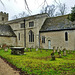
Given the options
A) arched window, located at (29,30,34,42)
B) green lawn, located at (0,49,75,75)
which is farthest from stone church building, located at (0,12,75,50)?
green lawn, located at (0,49,75,75)

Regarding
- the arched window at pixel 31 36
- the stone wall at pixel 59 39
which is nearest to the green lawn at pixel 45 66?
the stone wall at pixel 59 39

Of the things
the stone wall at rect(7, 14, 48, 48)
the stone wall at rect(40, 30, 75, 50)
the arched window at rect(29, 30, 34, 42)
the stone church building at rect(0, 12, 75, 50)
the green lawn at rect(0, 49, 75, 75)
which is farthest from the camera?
the arched window at rect(29, 30, 34, 42)

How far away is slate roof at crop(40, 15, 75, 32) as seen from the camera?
1903 cm

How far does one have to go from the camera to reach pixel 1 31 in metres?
24.8

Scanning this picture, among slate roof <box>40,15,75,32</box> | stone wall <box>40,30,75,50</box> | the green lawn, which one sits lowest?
the green lawn

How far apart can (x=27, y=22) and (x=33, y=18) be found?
7.47ft

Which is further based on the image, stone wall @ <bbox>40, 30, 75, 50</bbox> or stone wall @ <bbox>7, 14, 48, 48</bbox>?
stone wall @ <bbox>7, 14, 48, 48</bbox>

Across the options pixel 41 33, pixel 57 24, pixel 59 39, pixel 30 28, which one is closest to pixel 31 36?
pixel 30 28

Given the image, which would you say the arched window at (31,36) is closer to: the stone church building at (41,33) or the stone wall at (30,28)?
the stone church building at (41,33)

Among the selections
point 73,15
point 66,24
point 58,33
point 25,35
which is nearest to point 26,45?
point 25,35

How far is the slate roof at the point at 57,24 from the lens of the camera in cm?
1903

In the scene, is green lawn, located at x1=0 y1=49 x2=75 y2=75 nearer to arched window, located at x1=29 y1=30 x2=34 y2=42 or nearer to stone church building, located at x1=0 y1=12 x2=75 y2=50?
stone church building, located at x1=0 y1=12 x2=75 y2=50

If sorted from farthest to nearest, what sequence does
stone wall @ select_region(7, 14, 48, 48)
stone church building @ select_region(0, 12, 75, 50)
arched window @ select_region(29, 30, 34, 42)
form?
arched window @ select_region(29, 30, 34, 42) < stone wall @ select_region(7, 14, 48, 48) < stone church building @ select_region(0, 12, 75, 50)

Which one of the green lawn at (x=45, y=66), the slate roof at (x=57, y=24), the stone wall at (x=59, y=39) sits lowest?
the green lawn at (x=45, y=66)
